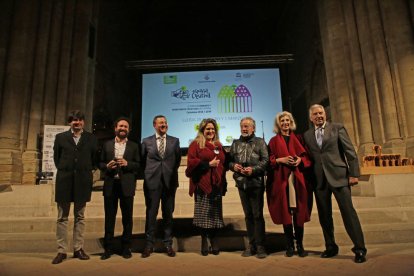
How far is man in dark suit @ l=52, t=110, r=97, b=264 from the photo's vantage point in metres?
2.67

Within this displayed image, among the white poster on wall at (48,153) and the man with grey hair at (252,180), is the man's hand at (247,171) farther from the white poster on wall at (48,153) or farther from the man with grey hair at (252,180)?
the white poster on wall at (48,153)

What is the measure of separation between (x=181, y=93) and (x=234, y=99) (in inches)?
57.1

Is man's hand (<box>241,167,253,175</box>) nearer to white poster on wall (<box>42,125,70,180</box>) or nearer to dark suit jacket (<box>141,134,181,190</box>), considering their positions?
dark suit jacket (<box>141,134,181,190</box>)

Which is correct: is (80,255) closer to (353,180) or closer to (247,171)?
(247,171)

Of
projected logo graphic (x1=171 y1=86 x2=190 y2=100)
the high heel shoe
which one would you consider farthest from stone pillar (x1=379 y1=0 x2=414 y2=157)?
projected logo graphic (x1=171 y1=86 x2=190 y2=100)

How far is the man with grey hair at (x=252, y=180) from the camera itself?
267 cm

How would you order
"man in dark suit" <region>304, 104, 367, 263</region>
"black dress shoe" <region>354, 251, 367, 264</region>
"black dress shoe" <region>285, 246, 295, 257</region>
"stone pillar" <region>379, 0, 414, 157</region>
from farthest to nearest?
"stone pillar" <region>379, 0, 414, 157</region>
"black dress shoe" <region>285, 246, 295, 257</region>
"man in dark suit" <region>304, 104, 367, 263</region>
"black dress shoe" <region>354, 251, 367, 264</region>

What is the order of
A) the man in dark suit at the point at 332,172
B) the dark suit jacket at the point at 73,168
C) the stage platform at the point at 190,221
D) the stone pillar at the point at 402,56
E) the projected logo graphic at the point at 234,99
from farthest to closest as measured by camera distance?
the projected logo graphic at the point at 234,99, the stone pillar at the point at 402,56, the stage platform at the point at 190,221, the dark suit jacket at the point at 73,168, the man in dark suit at the point at 332,172

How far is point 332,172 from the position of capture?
2553 mm

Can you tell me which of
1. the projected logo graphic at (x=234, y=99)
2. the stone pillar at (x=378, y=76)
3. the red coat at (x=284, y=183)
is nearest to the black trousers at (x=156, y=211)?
the red coat at (x=284, y=183)

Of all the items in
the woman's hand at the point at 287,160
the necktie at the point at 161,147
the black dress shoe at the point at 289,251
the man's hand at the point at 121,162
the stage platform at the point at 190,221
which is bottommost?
the black dress shoe at the point at 289,251

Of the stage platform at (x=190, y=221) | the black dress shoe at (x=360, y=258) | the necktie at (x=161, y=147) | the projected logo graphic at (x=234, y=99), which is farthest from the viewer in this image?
the projected logo graphic at (x=234, y=99)

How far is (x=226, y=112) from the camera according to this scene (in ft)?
26.1

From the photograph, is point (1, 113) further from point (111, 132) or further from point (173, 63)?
point (173, 63)
